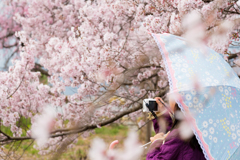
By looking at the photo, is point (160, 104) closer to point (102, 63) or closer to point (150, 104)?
point (150, 104)

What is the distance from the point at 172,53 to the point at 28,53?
2.64 m

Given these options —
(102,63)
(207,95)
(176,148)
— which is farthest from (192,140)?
(102,63)

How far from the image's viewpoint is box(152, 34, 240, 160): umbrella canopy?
1429 mm

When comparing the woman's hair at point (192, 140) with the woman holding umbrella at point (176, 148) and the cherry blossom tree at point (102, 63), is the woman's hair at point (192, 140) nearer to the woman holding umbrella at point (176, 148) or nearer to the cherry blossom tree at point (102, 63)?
the woman holding umbrella at point (176, 148)

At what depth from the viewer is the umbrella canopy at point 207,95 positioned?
1.43 metres

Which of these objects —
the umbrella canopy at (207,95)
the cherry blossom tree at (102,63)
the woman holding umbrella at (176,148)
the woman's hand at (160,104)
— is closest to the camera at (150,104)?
the woman's hand at (160,104)

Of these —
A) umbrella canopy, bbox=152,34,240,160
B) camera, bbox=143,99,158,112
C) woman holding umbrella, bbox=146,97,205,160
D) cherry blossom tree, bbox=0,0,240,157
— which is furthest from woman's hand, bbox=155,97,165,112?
cherry blossom tree, bbox=0,0,240,157

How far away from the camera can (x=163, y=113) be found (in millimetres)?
1802

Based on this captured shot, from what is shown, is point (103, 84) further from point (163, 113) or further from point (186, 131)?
point (186, 131)

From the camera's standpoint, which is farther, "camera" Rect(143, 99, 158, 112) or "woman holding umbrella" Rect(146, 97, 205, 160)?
"camera" Rect(143, 99, 158, 112)

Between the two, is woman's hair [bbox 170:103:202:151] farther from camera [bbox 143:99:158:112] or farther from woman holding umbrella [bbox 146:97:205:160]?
camera [bbox 143:99:158:112]

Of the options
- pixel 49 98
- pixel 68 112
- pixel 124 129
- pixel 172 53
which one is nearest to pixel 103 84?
pixel 68 112

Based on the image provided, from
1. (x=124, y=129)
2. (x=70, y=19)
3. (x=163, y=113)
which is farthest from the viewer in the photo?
(x=124, y=129)

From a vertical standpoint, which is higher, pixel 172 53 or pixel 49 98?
pixel 49 98
